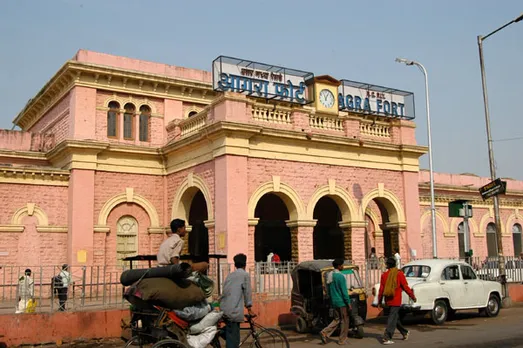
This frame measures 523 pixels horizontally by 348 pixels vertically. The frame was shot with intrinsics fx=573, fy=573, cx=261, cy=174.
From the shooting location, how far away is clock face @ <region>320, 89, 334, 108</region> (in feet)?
68.7

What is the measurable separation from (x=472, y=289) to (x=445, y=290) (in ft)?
3.70

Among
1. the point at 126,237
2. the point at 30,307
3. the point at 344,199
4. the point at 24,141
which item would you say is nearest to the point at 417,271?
the point at 344,199

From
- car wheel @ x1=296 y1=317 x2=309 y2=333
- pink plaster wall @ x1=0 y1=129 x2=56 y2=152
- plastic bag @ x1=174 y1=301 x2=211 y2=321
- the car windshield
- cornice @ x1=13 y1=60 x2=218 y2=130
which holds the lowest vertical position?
car wheel @ x1=296 y1=317 x2=309 y2=333

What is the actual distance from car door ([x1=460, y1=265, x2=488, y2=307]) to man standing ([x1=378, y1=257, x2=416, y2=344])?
382cm

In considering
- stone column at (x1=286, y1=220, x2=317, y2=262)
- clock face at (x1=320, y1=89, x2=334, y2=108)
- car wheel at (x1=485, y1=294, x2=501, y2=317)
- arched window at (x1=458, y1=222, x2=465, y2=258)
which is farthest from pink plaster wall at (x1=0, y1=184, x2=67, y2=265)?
arched window at (x1=458, y1=222, x2=465, y2=258)

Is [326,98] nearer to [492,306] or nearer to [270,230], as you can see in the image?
[270,230]

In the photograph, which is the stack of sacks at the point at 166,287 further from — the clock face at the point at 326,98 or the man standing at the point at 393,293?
the clock face at the point at 326,98

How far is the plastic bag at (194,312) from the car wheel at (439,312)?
7.98 metres

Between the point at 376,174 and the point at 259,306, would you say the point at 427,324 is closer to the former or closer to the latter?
the point at 259,306

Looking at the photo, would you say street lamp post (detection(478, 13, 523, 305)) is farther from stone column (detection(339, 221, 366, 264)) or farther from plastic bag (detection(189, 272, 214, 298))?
plastic bag (detection(189, 272, 214, 298))

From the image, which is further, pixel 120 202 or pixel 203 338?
pixel 120 202

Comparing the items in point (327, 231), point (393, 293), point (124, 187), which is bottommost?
point (393, 293)

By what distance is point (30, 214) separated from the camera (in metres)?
20.5

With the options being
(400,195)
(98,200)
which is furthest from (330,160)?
(98,200)
